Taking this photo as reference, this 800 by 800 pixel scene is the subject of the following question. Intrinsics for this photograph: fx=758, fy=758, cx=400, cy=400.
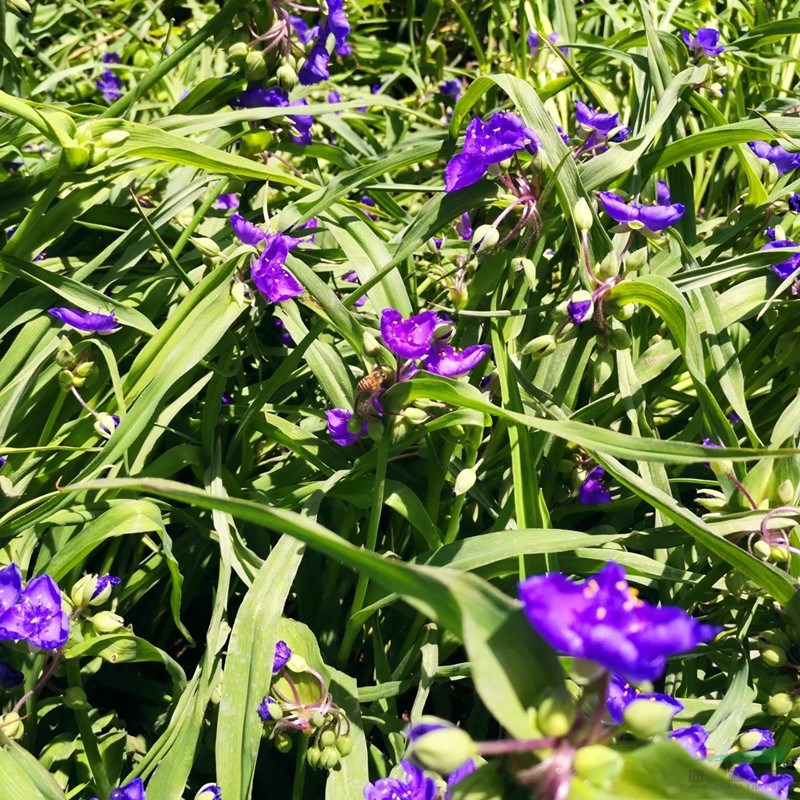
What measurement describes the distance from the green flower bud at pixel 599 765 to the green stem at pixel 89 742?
2.16ft

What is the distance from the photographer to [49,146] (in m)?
1.70

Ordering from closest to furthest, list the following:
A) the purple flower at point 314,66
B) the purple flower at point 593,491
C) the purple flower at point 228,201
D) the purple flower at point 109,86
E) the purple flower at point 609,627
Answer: the purple flower at point 609,627 < the purple flower at point 593,491 < the purple flower at point 314,66 < the purple flower at point 228,201 < the purple flower at point 109,86

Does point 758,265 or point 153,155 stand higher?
point 153,155

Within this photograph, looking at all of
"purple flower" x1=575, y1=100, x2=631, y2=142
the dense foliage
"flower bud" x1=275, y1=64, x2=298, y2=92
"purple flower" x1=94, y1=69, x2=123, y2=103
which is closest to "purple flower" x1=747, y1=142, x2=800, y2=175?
the dense foliage

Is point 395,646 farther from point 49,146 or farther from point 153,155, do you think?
point 49,146

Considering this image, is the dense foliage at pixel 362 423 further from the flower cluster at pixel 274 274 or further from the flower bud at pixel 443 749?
the flower bud at pixel 443 749

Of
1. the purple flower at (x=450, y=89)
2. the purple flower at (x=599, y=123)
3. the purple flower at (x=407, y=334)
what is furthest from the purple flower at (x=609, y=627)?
the purple flower at (x=450, y=89)

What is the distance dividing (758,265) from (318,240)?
30.6 inches

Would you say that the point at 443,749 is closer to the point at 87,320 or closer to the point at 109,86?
the point at 87,320

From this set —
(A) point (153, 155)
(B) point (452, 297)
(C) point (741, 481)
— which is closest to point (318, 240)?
(A) point (153, 155)

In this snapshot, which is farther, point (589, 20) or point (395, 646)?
point (589, 20)

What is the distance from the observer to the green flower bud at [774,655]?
85 centimetres

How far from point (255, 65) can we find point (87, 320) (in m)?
0.44

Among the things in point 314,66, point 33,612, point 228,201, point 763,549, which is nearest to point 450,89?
point 228,201
